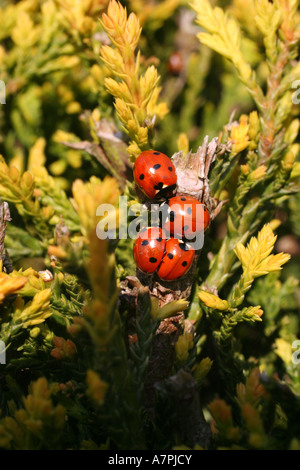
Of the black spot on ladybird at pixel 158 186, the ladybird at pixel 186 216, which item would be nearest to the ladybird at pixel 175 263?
the ladybird at pixel 186 216

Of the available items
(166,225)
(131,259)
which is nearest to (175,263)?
(166,225)

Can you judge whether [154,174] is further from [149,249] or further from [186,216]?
[149,249]

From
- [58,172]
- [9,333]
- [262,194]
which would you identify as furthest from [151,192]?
[58,172]

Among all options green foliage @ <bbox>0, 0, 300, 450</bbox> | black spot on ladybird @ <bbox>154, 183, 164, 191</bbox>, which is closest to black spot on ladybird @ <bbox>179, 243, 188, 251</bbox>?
green foliage @ <bbox>0, 0, 300, 450</bbox>

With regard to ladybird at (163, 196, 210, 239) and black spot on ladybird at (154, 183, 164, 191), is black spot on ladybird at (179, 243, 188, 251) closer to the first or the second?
ladybird at (163, 196, 210, 239)
